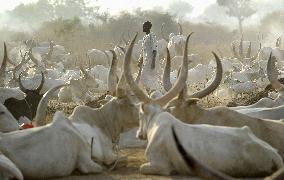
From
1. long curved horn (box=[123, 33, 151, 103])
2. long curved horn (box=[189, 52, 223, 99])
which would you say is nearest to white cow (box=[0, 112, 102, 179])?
long curved horn (box=[123, 33, 151, 103])

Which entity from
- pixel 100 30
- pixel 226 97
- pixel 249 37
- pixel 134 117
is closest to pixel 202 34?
pixel 249 37

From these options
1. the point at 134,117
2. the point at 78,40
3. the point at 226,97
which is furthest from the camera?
the point at 78,40

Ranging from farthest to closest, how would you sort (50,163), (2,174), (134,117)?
1. (134,117)
2. (50,163)
3. (2,174)

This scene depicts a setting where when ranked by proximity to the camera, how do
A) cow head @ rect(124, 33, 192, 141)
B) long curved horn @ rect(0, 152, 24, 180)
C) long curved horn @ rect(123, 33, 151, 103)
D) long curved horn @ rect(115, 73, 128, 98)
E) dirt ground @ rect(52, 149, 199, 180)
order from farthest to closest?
long curved horn @ rect(115, 73, 128, 98) < long curved horn @ rect(123, 33, 151, 103) < cow head @ rect(124, 33, 192, 141) < dirt ground @ rect(52, 149, 199, 180) < long curved horn @ rect(0, 152, 24, 180)

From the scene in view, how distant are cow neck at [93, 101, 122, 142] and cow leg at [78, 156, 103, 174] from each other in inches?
39.9

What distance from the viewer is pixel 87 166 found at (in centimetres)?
581

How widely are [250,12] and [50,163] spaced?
163 feet

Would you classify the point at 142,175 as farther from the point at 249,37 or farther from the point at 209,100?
the point at 249,37

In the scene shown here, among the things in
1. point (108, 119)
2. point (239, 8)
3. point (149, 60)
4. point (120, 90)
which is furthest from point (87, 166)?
point (239, 8)

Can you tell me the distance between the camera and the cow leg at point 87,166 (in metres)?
5.79

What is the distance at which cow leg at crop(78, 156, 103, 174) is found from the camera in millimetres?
5785

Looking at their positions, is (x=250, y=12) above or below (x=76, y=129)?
above

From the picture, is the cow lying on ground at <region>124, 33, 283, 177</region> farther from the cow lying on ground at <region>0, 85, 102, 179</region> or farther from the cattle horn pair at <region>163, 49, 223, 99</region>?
the cattle horn pair at <region>163, 49, 223, 99</region>

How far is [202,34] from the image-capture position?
46.8 m
